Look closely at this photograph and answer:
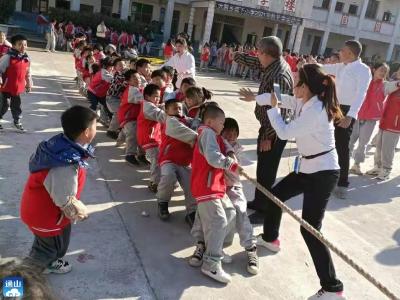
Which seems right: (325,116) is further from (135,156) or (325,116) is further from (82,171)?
(135,156)

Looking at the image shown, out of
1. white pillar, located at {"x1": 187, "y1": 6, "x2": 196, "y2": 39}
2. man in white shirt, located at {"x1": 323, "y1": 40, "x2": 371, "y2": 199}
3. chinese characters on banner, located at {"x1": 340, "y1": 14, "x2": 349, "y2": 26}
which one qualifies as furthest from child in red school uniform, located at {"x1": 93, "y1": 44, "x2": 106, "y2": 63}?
chinese characters on banner, located at {"x1": 340, "y1": 14, "x2": 349, "y2": 26}

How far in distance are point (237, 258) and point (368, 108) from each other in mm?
4212

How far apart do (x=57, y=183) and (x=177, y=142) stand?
5.83 ft

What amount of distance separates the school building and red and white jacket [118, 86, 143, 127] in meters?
19.8

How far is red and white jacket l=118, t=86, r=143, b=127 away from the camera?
221 inches

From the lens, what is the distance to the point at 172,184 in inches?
163

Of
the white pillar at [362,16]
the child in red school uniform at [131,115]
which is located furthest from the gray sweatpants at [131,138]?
the white pillar at [362,16]

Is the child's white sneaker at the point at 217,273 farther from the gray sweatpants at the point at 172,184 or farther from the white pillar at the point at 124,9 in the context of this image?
the white pillar at the point at 124,9

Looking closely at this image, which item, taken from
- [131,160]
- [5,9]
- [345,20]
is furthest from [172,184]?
[345,20]

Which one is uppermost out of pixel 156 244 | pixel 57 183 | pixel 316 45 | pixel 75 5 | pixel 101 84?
pixel 316 45

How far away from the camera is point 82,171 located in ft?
9.27

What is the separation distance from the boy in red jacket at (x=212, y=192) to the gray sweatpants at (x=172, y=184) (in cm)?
57

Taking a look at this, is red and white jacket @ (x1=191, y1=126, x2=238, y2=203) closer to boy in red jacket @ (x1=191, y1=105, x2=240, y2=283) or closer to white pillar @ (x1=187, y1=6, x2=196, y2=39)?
boy in red jacket @ (x1=191, y1=105, x2=240, y2=283)

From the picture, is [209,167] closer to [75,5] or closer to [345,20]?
[75,5]
